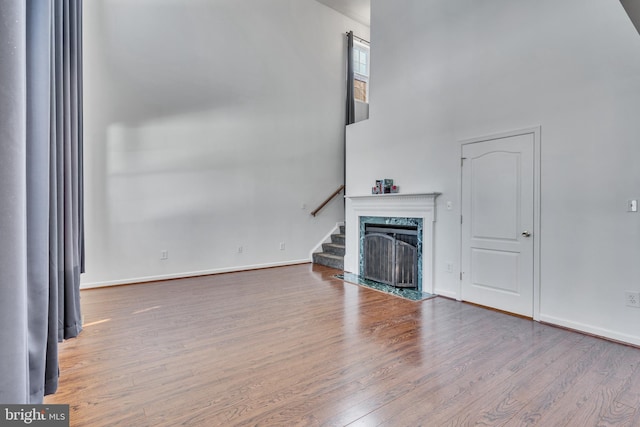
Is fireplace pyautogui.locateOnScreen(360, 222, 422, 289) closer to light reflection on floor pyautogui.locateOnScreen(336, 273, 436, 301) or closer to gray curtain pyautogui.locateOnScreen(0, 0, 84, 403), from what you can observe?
light reflection on floor pyautogui.locateOnScreen(336, 273, 436, 301)

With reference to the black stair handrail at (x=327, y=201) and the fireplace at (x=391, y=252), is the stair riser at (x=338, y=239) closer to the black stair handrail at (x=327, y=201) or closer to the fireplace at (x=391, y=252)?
the black stair handrail at (x=327, y=201)

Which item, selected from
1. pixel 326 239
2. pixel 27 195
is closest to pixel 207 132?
pixel 326 239

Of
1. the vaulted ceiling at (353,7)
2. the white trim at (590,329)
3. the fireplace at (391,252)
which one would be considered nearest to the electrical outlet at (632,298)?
the white trim at (590,329)

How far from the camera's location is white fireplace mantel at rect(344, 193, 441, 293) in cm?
442

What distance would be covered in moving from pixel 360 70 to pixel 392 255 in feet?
16.6

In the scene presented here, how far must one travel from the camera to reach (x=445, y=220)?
14.0 ft

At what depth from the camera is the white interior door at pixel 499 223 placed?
3.47m

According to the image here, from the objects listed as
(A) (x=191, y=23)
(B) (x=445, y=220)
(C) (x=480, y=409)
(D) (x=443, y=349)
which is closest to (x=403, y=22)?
(B) (x=445, y=220)

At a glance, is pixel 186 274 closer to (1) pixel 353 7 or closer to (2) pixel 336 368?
(2) pixel 336 368

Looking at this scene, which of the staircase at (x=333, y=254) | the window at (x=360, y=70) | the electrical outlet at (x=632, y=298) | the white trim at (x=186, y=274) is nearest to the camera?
the electrical outlet at (x=632, y=298)

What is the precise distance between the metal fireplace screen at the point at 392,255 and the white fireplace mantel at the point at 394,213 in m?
0.18

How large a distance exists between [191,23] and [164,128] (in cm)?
182

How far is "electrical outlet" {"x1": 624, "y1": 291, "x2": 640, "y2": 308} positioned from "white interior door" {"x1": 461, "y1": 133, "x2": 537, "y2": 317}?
74 centimetres

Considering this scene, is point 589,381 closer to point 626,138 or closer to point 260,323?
point 626,138
